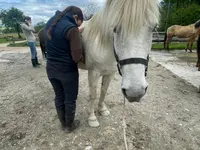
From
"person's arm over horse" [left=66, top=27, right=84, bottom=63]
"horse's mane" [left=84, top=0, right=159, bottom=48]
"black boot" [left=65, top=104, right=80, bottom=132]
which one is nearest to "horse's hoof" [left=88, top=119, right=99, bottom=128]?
"black boot" [left=65, top=104, right=80, bottom=132]

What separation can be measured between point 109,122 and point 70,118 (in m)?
0.65

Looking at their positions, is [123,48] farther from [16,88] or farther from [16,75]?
[16,75]

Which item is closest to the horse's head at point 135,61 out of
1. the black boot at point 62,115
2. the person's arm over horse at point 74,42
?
the person's arm over horse at point 74,42

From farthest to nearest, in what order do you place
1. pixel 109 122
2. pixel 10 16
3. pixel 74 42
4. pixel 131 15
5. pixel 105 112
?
pixel 10 16
pixel 105 112
pixel 109 122
pixel 74 42
pixel 131 15

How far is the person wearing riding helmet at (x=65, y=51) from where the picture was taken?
1.93 meters

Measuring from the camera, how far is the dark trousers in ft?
7.01

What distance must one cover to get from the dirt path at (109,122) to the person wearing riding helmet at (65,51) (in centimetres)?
42

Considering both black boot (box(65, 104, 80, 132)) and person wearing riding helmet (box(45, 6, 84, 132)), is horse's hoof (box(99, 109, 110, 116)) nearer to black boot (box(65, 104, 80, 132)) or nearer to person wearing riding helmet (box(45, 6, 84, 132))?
black boot (box(65, 104, 80, 132))

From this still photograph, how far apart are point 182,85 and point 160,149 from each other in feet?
8.91

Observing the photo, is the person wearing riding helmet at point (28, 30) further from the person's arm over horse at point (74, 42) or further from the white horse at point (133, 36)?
the white horse at point (133, 36)

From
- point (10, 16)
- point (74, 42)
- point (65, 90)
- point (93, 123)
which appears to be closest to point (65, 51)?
point (74, 42)

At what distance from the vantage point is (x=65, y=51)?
2.03 meters

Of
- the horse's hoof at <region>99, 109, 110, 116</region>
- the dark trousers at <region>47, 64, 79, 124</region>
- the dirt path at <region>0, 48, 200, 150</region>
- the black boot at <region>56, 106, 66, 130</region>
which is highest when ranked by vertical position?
the dark trousers at <region>47, 64, 79, 124</region>

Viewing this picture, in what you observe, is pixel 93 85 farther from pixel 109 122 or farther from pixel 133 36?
pixel 133 36
